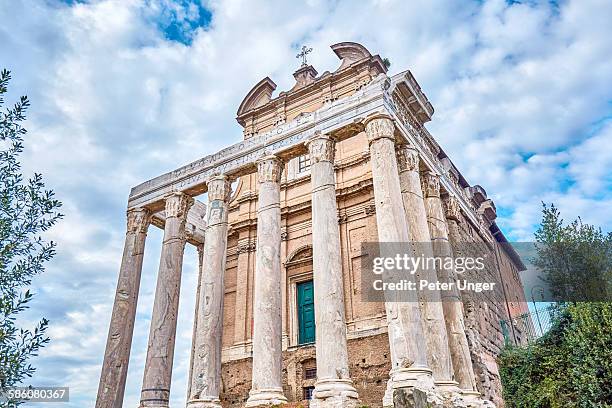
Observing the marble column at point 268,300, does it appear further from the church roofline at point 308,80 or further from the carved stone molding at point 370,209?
the church roofline at point 308,80

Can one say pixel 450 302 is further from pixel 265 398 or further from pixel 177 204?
pixel 177 204

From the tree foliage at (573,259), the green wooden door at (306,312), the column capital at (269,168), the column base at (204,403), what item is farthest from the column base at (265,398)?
the tree foliage at (573,259)

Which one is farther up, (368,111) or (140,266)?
(368,111)

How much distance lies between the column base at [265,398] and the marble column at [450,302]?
4203 mm

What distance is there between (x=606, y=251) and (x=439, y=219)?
7.58 m

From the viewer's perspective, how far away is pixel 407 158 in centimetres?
1272

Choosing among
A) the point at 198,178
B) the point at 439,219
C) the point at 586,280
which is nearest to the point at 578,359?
the point at 439,219

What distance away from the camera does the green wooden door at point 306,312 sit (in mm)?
15305

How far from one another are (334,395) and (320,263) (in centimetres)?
287

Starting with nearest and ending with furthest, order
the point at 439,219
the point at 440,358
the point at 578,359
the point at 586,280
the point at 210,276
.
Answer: the point at 440,358
the point at 578,359
the point at 210,276
the point at 439,219
the point at 586,280

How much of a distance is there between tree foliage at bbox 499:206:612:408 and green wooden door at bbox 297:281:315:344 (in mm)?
5837

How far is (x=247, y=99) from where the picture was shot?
20828 millimetres

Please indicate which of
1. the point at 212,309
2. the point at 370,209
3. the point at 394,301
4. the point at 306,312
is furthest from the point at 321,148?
the point at 306,312

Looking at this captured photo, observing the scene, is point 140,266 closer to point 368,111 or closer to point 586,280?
point 368,111
